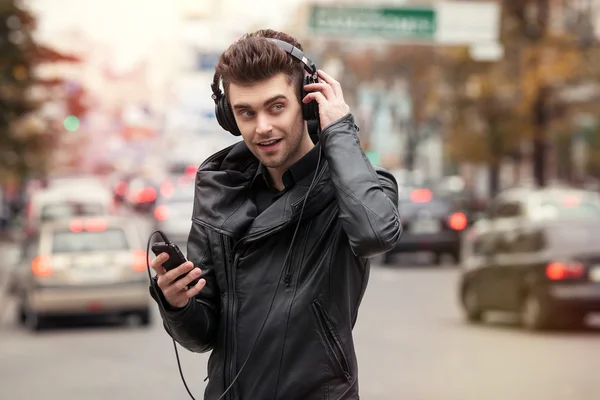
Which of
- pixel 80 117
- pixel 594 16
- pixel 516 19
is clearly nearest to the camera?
pixel 516 19

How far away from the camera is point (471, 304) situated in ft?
59.1

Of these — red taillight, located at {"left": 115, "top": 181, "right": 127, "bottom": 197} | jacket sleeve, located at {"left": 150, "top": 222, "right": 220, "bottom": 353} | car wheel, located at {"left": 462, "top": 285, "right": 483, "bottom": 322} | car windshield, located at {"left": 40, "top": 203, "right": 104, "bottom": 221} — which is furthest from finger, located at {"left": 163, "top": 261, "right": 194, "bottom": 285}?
red taillight, located at {"left": 115, "top": 181, "right": 127, "bottom": 197}

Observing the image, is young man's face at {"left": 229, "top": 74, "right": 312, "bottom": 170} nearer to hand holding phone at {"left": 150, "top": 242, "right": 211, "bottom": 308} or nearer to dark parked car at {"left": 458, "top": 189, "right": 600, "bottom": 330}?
hand holding phone at {"left": 150, "top": 242, "right": 211, "bottom": 308}

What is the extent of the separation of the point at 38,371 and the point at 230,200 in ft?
34.3

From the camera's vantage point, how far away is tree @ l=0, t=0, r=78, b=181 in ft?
91.6

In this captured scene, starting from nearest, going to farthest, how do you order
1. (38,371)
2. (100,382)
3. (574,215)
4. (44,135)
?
(100,382) < (38,371) < (574,215) < (44,135)

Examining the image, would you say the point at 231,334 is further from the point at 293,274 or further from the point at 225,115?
the point at 225,115

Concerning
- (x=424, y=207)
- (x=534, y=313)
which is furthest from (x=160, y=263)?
(x=424, y=207)

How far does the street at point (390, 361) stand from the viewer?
39.1ft

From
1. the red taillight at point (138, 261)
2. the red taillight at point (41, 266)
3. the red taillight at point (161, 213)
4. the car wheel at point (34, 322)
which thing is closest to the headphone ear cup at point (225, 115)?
the red taillight at point (138, 261)

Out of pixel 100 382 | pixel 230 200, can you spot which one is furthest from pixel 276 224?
pixel 100 382

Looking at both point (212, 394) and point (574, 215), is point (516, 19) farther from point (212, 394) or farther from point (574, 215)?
point (212, 394)

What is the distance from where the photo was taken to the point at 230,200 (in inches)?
147

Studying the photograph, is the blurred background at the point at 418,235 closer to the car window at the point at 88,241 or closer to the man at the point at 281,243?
the car window at the point at 88,241
